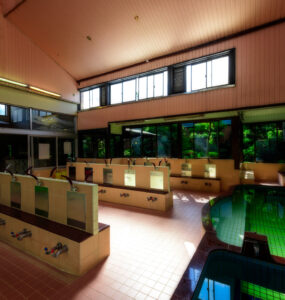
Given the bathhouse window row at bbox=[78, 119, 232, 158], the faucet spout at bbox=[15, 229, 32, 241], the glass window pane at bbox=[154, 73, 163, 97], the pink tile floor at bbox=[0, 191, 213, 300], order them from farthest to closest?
the glass window pane at bbox=[154, 73, 163, 97], the bathhouse window row at bbox=[78, 119, 232, 158], the faucet spout at bbox=[15, 229, 32, 241], the pink tile floor at bbox=[0, 191, 213, 300]

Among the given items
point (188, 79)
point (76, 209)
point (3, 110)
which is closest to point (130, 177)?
point (76, 209)

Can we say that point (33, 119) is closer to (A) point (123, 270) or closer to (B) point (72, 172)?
(B) point (72, 172)

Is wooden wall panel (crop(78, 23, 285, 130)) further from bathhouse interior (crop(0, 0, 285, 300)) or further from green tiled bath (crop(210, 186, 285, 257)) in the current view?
green tiled bath (crop(210, 186, 285, 257))

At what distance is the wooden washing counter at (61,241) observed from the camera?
212cm

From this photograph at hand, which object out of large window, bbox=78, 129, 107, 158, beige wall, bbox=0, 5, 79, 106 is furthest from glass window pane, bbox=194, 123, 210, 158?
beige wall, bbox=0, 5, 79, 106

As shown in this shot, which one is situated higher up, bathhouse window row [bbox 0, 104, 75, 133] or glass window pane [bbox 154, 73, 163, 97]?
glass window pane [bbox 154, 73, 163, 97]

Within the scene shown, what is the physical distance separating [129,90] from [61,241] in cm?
788

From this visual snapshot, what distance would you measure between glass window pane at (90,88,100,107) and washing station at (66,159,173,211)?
538 cm

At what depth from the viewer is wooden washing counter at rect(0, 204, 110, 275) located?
2.12 meters

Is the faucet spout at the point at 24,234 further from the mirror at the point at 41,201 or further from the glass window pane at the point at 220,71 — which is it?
the glass window pane at the point at 220,71

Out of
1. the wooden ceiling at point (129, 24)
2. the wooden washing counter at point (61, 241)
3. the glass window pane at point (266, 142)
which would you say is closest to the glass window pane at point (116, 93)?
the wooden ceiling at point (129, 24)

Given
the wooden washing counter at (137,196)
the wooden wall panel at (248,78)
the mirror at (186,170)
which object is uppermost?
the wooden wall panel at (248,78)

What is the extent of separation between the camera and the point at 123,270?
2227mm

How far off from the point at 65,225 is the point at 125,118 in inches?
266
